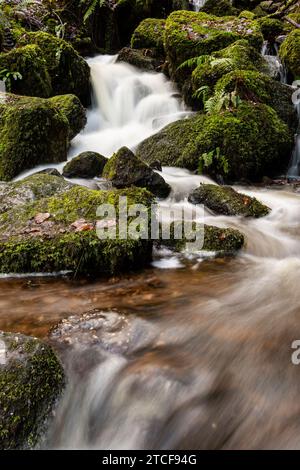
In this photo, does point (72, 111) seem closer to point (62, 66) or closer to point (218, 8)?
point (62, 66)

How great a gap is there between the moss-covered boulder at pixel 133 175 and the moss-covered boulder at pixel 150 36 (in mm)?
9471

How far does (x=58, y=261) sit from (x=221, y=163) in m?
4.74

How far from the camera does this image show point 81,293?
379 cm

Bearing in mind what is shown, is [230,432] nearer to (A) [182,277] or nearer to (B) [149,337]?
(B) [149,337]

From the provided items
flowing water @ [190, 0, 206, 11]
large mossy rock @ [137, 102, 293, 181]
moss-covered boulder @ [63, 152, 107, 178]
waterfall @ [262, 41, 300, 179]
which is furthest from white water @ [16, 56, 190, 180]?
flowing water @ [190, 0, 206, 11]

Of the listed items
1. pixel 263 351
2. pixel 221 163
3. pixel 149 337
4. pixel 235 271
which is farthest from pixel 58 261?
pixel 221 163

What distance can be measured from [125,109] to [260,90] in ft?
13.8

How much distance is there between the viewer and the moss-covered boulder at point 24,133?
739 centimetres

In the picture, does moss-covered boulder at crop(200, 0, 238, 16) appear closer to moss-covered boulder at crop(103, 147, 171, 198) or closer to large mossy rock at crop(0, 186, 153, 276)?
moss-covered boulder at crop(103, 147, 171, 198)

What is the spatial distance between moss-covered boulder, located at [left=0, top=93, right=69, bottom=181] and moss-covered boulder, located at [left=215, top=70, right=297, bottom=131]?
368 centimetres

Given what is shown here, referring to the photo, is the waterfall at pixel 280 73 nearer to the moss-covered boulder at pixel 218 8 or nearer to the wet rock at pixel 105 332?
the moss-covered boulder at pixel 218 8

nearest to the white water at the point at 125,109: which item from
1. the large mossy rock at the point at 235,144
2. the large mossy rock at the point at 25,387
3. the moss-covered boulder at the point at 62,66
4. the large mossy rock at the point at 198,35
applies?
the moss-covered boulder at the point at 62,66

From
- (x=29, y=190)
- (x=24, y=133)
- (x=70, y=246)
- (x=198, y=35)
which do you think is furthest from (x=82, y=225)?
(x=198, y=35)

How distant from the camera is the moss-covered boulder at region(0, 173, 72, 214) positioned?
5152 mm
